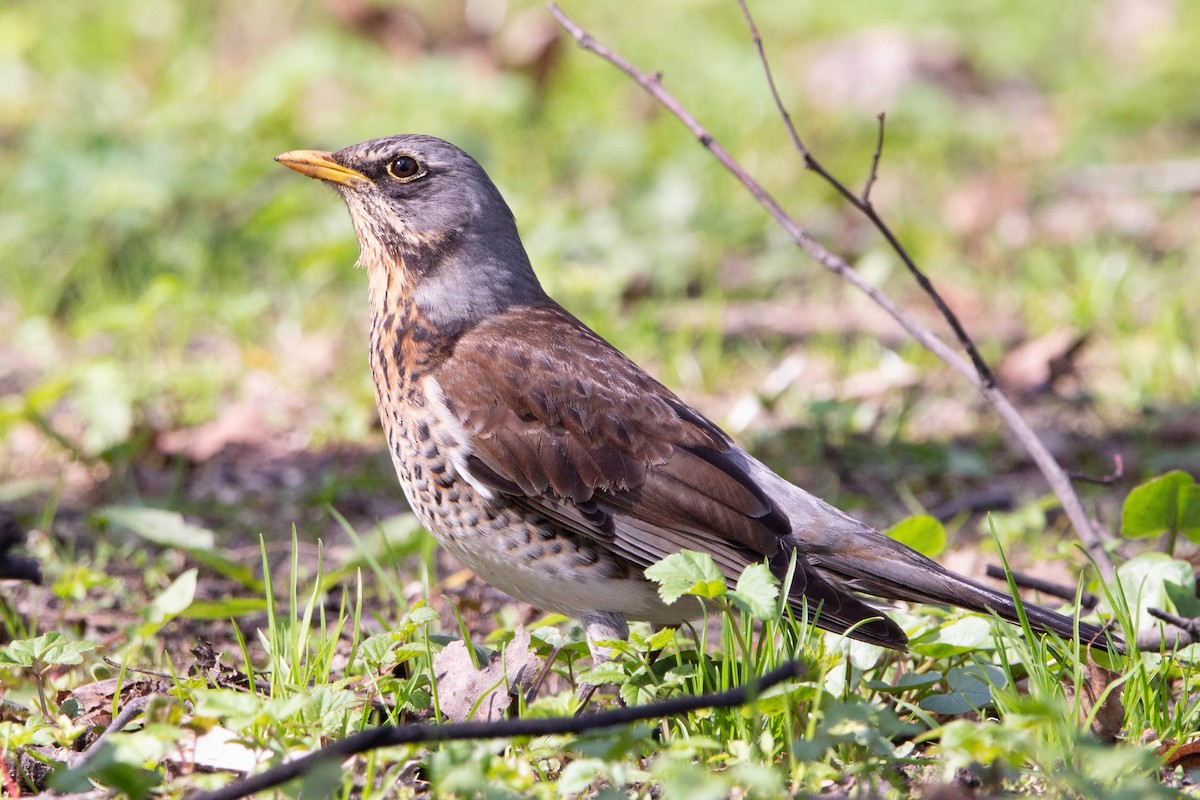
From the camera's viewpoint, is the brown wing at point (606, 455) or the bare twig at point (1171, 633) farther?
the brown wing at point (606, 455)

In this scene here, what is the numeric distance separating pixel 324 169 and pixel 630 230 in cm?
352

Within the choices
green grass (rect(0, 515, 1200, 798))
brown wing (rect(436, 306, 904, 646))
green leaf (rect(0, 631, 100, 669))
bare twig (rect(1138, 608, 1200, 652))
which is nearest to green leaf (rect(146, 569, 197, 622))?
green grass (rect(0, 515, 1200, 798))

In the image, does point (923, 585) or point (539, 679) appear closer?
point (539, 679)

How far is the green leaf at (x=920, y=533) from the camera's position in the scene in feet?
12.3

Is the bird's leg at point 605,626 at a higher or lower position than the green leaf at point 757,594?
→ lower

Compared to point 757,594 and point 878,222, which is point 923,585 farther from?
point 878,222

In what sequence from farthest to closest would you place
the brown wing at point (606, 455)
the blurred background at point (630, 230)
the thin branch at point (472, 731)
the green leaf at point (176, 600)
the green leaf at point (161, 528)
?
the blurred background at point (630, 230)
the green leaf at point (161, 528)
the brown wing at point (606, 455)
the green leaf at point (176, 600)
the thin branch at point (472, 731)

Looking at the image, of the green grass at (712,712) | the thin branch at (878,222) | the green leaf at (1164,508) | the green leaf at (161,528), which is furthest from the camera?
the green leaf at (161,528)

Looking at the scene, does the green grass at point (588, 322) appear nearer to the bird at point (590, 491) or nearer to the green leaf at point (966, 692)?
the green leaf at point (966, 692)

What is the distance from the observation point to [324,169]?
4145 millimetres

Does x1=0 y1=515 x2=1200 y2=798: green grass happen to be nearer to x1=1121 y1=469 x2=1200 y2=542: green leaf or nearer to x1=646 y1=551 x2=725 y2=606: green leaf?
x1=646 y1=551 x2=725 y2=606: green leaf

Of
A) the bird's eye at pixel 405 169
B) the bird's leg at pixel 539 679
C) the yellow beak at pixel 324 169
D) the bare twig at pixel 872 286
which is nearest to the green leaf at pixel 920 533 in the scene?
the bare twig at pixel 872 286

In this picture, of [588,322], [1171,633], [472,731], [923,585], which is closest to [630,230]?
[588,322]

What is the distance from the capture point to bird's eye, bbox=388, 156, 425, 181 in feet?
13.6
